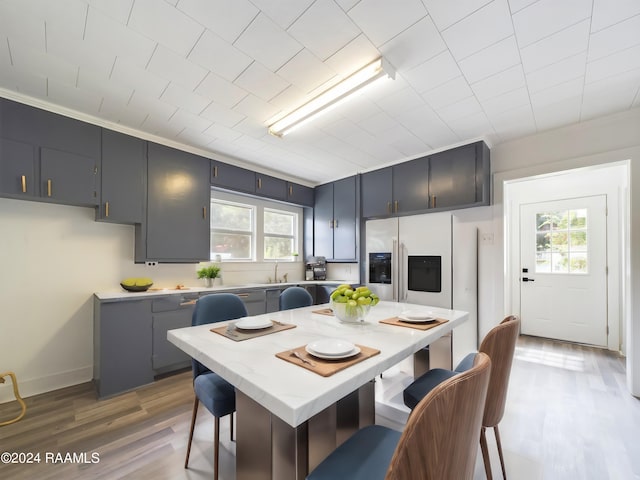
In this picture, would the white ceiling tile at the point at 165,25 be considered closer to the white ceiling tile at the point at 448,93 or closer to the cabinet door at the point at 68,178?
the cabinet door at the point at 68,178

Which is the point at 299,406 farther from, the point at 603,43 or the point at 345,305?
the point at 603,43

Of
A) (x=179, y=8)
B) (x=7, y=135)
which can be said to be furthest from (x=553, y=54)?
(x=7, y=135)

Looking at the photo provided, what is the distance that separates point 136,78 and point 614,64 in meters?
3.41

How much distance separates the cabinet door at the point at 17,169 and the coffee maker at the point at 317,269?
348 centimetres

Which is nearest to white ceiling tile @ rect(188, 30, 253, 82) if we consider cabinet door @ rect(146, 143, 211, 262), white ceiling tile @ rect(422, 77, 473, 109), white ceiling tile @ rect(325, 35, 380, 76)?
white ceiling tile @ rect(325, 35, 380, 76)

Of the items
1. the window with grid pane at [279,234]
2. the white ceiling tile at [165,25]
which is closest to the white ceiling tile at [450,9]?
the white ceiling tile at [165,25]

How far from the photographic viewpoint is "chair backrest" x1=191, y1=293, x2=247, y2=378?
1.85 m

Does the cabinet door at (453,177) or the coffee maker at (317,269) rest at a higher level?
the cabinet door at (453,177)

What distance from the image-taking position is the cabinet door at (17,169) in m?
2.19

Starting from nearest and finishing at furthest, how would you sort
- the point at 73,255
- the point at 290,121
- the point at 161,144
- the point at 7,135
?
the point at 7,135 → the point at 290,121 → the point at 73,255 → the point at 161,144

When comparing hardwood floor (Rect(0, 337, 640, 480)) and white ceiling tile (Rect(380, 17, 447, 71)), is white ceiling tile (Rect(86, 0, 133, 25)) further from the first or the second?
hardwood floor (Rect(0, 337, 640, 480))

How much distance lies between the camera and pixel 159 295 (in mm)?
2791

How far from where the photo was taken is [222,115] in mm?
2590

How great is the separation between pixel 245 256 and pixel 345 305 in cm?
288
